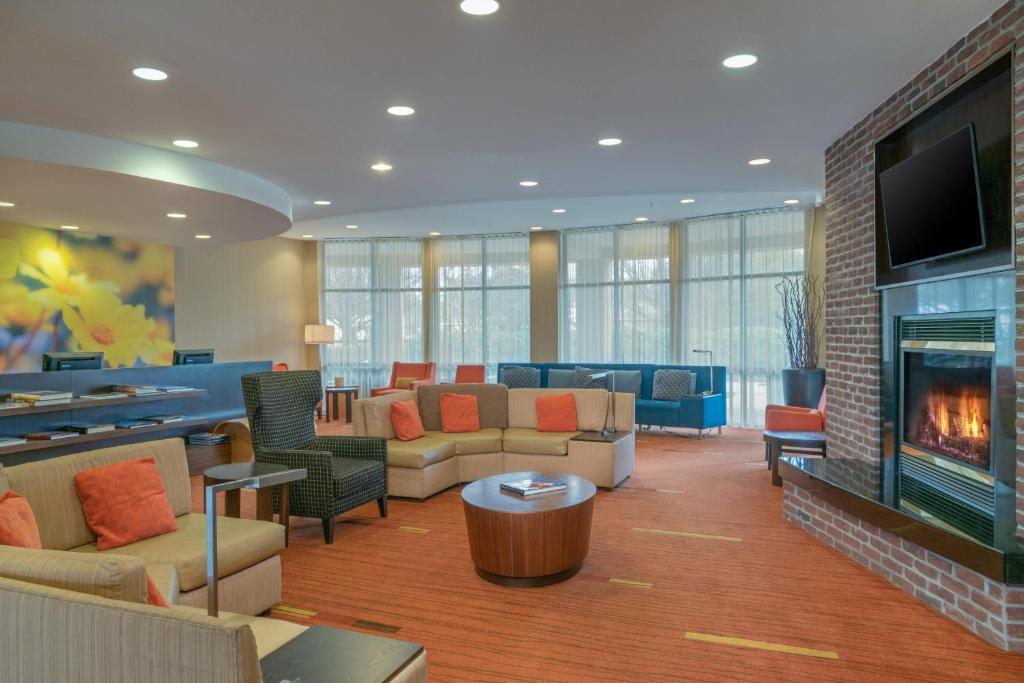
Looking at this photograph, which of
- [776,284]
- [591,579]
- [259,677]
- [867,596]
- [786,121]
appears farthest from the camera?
[776,284]

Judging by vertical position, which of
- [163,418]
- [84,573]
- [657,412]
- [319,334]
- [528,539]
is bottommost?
[528,539]

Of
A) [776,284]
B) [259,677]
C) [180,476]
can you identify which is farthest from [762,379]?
[259,677]

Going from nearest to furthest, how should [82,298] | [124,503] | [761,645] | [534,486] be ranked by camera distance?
[761,645] < [124,503] < [534,486] < [82,298]

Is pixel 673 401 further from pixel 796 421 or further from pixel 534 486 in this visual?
pixel 534 486

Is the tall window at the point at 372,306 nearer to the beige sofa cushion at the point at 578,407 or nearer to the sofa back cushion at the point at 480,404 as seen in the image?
the sofa back cushion at the point at 480,404

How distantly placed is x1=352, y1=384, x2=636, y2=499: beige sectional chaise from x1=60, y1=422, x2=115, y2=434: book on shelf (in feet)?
7.08

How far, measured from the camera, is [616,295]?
34.7 ft

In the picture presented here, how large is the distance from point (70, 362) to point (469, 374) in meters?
5.74

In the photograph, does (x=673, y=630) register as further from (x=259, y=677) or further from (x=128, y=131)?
(x=128, y=131)

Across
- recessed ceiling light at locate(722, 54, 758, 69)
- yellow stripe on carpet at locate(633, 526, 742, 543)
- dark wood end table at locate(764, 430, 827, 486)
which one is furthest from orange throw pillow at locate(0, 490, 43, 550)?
dark wood end table at locate(764, 430, 827, 486)

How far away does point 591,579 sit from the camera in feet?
12.6

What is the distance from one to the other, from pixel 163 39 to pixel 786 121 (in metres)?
3.95

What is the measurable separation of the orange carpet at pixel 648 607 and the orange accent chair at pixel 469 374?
214 inches

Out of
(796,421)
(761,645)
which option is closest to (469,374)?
(796,421)
